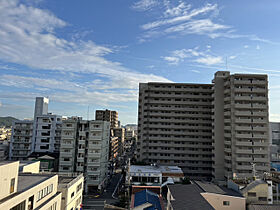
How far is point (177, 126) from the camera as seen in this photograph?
67.3 metres

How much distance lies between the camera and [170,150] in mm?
65812

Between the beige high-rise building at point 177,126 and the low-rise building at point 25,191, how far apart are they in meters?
45.0

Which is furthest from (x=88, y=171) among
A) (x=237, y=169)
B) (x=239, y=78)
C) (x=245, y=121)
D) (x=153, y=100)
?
(x=239, y=78)

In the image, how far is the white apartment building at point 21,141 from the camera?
64.7m

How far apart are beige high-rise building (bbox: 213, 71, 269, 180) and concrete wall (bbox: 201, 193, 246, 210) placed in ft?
90.0

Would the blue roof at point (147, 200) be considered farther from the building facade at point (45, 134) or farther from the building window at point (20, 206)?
the building facade at point (45, 134)

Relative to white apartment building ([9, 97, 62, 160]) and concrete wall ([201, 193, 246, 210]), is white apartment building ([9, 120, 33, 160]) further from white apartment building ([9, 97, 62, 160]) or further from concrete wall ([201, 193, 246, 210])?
concrete wall ([201, 193, 246, 210])

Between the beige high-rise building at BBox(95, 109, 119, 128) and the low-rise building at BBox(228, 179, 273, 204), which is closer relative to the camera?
the low-rise building at BBox(228, 179, 273, 204)

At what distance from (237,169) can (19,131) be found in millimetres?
70107

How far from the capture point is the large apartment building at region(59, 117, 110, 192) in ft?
170

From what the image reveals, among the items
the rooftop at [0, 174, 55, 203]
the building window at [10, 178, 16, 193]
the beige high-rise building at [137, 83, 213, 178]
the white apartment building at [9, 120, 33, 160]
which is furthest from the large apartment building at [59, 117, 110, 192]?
the building window at [10, 178, 16, 193]

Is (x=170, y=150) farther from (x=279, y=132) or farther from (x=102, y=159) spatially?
(x=279, y=132)

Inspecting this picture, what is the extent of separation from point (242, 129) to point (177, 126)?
20890 millimetres

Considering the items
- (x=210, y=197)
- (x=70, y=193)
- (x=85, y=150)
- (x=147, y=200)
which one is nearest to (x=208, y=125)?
(x=85, y=150)
